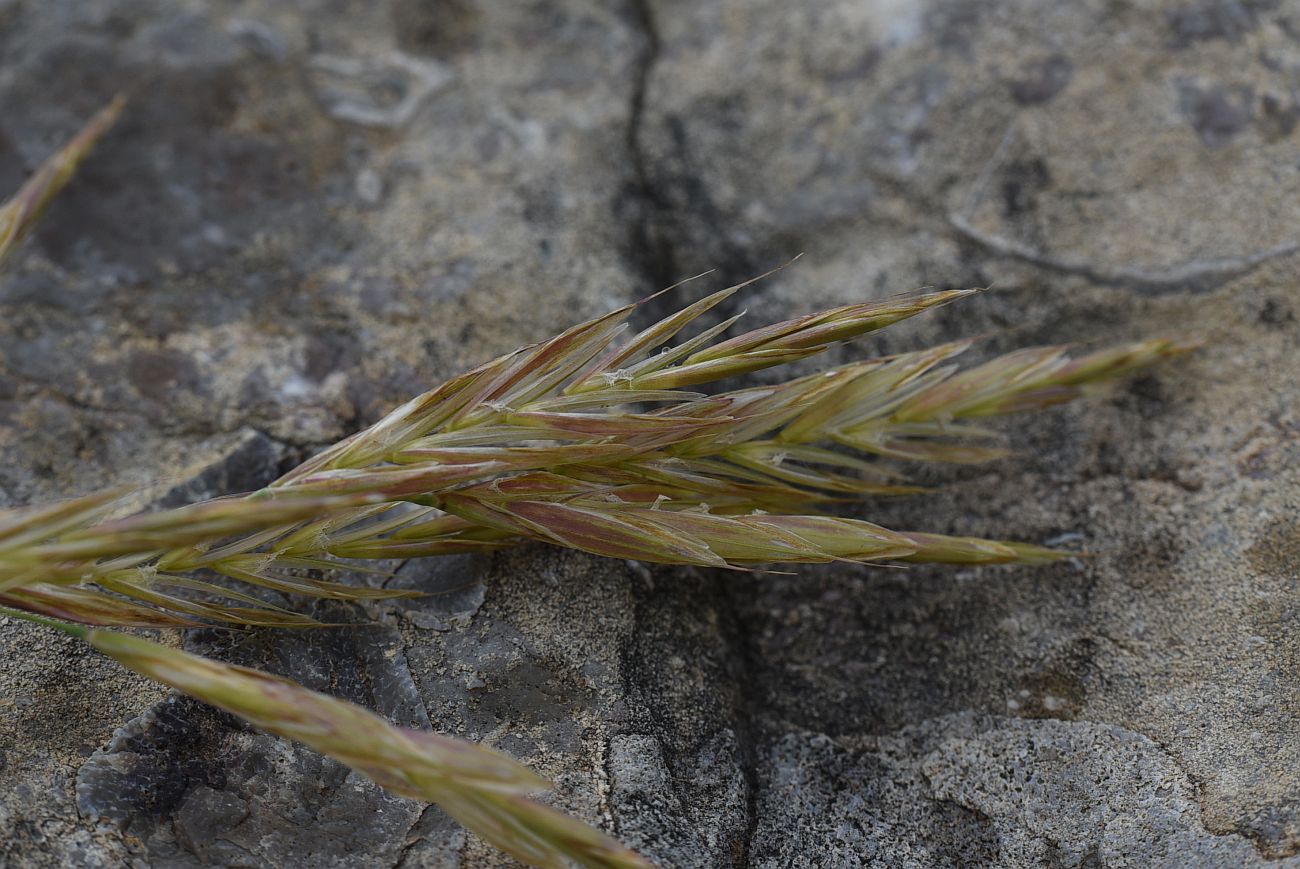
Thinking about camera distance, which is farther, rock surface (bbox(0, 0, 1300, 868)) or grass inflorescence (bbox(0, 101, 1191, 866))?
rock surface (bbox(0, 0, 1300, 868))

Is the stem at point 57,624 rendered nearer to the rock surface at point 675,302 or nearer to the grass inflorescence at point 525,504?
the grass inflorescence at point 525,504

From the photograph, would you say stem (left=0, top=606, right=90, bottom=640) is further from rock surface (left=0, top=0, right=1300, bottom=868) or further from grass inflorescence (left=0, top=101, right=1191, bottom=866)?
rock surface (left=0, top=0, right=1300, bottom=868)

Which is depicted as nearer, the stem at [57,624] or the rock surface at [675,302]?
the stem at [57,624]

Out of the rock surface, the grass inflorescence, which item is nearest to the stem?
the grass inflorescence

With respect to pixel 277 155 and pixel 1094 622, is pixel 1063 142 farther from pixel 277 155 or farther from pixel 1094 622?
pixel 277 155

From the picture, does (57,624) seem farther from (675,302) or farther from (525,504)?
(675,302)

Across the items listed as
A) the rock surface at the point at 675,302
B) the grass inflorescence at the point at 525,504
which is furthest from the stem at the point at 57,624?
the rock surface at the point at 675,302
